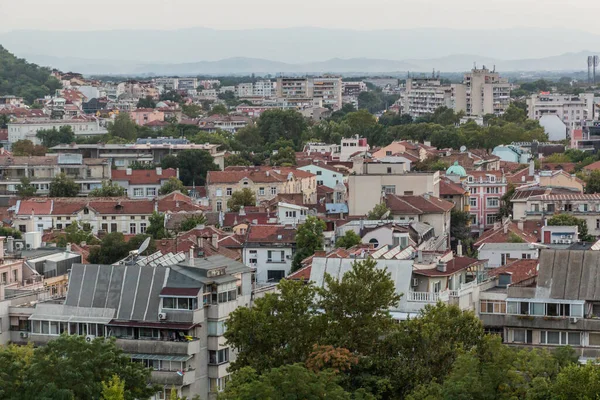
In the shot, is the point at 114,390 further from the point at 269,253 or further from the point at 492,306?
the point at 269,253

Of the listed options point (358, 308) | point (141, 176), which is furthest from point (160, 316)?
point (141, 176)

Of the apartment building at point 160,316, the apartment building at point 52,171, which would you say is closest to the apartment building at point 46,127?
the apartment building at point 52,171

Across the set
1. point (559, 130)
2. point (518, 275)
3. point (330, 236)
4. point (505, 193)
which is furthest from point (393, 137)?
point (518, 275)

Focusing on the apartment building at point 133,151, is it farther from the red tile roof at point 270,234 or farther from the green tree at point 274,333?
the green tree at point 274,333

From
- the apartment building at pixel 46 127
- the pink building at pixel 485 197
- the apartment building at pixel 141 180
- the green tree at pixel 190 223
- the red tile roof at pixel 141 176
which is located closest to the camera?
the green tree at pixel 190 223

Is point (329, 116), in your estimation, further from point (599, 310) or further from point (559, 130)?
point (599, 310)
